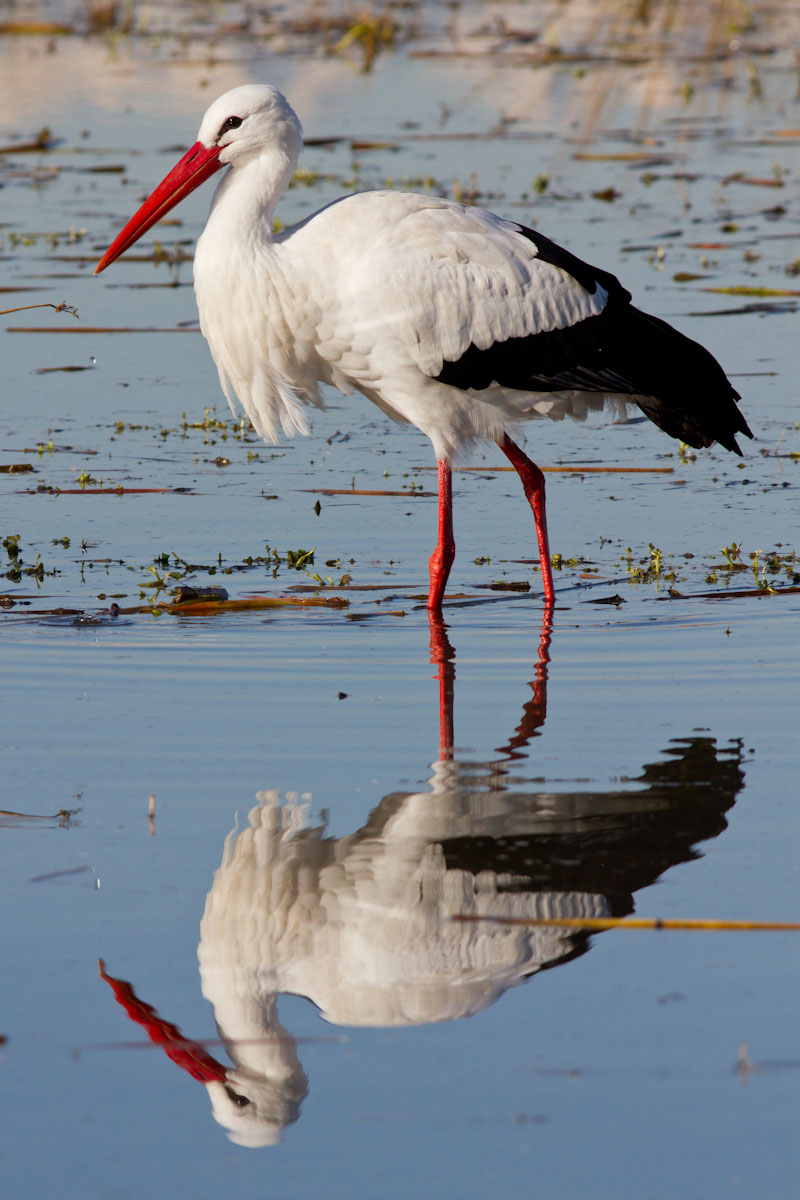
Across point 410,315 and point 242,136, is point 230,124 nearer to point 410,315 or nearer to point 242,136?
point 242,136

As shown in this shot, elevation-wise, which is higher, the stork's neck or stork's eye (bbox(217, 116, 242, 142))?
stork's eye (bbox(217, 116, 242, 142))

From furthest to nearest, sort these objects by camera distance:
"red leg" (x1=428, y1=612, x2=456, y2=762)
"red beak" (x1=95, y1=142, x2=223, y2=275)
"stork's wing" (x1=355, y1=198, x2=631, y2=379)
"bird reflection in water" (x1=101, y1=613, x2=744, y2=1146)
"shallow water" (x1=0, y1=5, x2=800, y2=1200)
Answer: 1. "red beak" (x1=95, y1=142, x2=223, y2=275)
2. "stork's wing" (x1=355, y1=198, x2=631, y2=379)
3. "red leg" (x1=428, y1=612, x2=456, y2=762)
4. "bird reflection in water" (x1=101, y1=613, x2=744, y2=1146)
5. "shallow water" (x1=0, y1=5, x2=800, y2=1200)

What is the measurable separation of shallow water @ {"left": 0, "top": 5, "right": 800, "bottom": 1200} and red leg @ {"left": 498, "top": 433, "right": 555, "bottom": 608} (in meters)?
0.14

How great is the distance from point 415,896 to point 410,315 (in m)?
2.95

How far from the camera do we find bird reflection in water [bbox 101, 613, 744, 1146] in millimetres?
3424

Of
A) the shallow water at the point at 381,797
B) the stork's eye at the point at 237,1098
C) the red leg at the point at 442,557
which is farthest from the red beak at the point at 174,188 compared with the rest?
the stork's eye at the point at 237,1098

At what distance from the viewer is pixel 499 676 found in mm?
5695

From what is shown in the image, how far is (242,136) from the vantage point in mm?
6637

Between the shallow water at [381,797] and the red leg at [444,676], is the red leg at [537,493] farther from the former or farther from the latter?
the red leg at [444,676]

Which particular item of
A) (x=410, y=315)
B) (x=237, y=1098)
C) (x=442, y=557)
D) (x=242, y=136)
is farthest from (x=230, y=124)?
(x=237, y=1098)

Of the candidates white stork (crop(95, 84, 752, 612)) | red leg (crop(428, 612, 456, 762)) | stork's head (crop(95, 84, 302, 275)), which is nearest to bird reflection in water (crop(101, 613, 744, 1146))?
red leg (crop(428, 612, 456, 762))

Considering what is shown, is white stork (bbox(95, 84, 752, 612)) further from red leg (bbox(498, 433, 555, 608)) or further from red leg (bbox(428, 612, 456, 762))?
red leg (bbox(428, 612, 456, 762))

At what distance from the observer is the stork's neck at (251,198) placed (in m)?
6.48

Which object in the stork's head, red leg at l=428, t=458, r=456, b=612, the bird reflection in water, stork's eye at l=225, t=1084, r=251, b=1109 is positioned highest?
the stork's head
